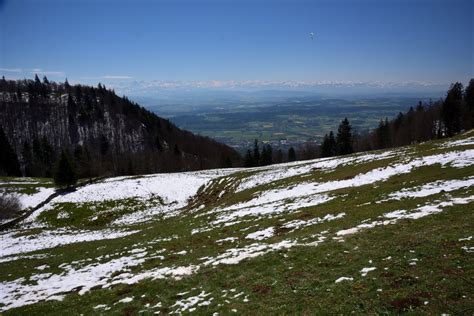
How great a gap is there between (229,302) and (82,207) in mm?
52679

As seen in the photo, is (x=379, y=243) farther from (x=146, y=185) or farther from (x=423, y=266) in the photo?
(x=146, y=185)

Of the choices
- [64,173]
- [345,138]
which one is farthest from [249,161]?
[64,173]

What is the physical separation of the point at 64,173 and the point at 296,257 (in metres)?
61.9

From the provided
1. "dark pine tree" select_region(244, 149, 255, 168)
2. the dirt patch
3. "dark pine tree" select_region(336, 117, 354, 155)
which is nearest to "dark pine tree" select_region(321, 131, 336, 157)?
"dark pine tree" select_region(336, 117, 354, 155)

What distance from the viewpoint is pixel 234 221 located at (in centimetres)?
2888

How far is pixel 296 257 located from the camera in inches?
643

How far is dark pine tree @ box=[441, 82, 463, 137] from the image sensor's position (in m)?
86.3

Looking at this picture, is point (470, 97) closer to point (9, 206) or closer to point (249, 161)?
point (249, 161)

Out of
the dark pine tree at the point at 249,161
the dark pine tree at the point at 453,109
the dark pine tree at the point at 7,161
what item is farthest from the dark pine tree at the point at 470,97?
the dark pine tree at the point at 7,161

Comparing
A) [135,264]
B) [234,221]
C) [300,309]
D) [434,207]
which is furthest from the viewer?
[234,221]

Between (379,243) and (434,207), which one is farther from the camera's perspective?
A: (434,207)

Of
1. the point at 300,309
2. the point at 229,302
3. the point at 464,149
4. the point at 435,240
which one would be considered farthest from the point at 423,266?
the point at 464,149

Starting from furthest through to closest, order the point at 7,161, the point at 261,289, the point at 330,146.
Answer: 1. the point at 330,146
2. the point at 7,161
3. the point at 261,289

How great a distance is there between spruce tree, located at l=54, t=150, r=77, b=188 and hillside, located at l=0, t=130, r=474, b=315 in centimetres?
2485
